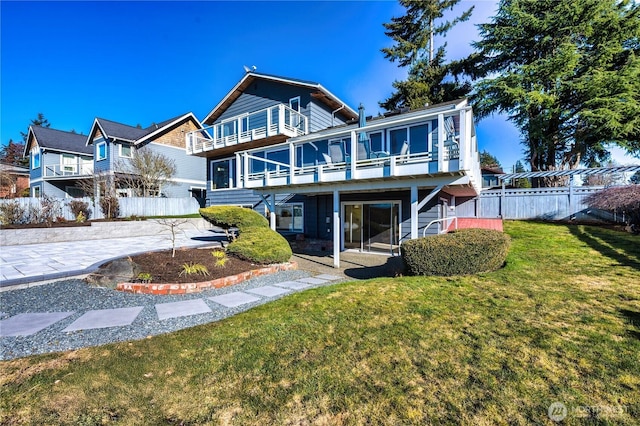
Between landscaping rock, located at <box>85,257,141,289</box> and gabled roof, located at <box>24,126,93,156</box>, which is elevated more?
gabled roof, located at <box>24,126,93,156</box>

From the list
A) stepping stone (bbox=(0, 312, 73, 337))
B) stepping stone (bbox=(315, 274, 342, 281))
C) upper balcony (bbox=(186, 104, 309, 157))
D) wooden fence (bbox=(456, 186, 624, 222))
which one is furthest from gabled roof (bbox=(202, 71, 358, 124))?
stepping stone (bbox=(0, 312, 73, 337))

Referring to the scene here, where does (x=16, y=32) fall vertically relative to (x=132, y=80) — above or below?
below

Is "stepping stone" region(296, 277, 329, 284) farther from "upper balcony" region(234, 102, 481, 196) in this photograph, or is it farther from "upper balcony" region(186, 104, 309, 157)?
"upper balcony" region(186, 104, 309, 157)

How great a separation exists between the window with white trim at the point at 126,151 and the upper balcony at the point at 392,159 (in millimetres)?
16045

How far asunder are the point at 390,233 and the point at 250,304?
8.14m

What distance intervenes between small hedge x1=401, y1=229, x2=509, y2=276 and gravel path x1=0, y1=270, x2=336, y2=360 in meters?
2.51

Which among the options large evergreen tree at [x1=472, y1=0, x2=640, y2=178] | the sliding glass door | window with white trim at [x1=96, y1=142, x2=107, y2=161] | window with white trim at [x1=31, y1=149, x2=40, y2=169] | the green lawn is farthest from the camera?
window with white trim at [x1=31, y1=149, x2=40, y2=169]

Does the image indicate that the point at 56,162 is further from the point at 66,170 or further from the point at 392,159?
the point at 392,159

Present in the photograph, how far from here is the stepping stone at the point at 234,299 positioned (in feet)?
17.3

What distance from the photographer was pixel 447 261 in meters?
6.19

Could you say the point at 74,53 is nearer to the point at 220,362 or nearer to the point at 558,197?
the point at 220,362

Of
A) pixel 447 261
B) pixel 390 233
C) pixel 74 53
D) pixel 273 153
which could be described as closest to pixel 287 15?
pixel 273 153

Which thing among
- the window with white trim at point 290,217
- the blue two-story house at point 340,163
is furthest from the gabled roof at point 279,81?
the window with white trim at point 290,217

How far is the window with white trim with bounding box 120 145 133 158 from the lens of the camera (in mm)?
21986
